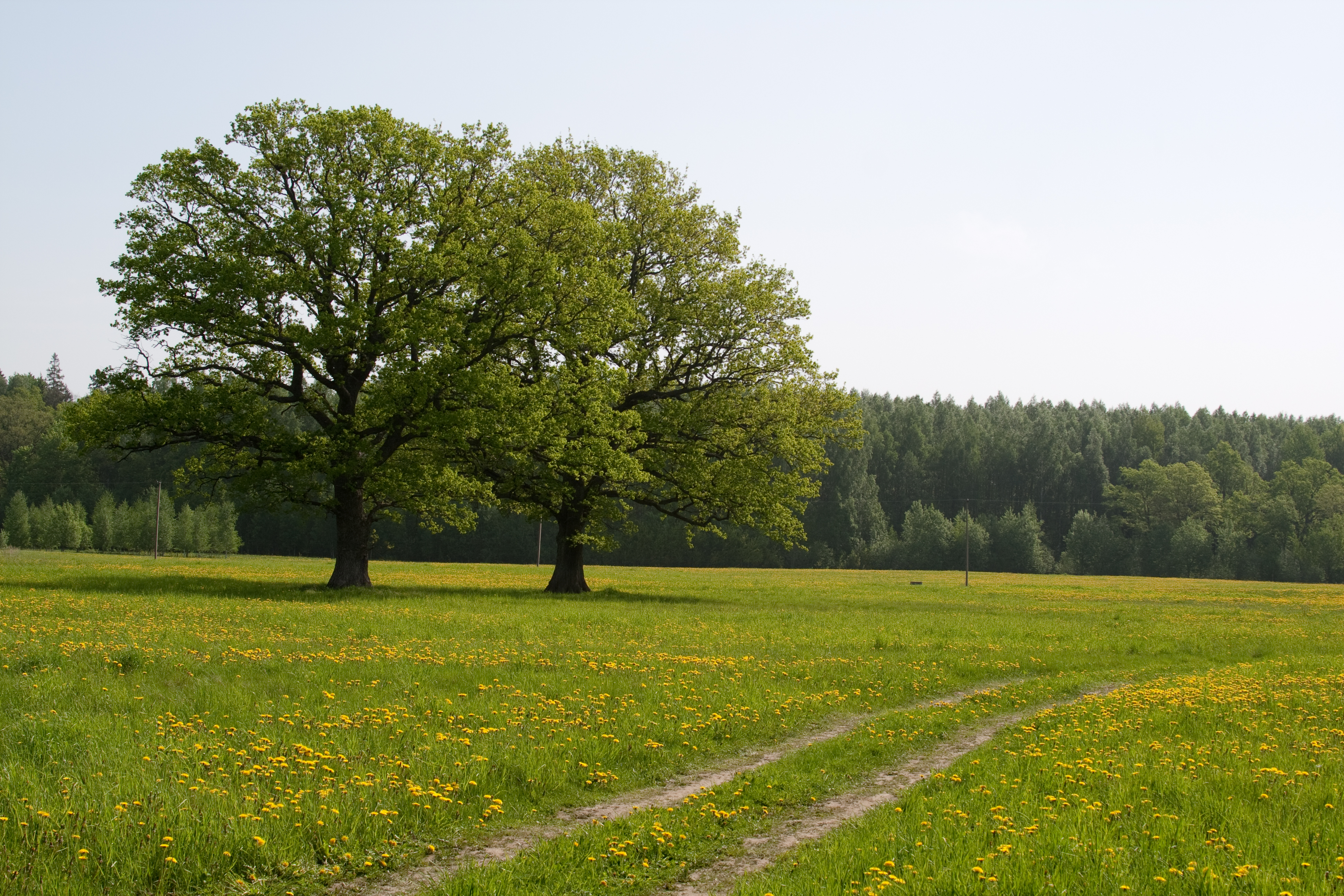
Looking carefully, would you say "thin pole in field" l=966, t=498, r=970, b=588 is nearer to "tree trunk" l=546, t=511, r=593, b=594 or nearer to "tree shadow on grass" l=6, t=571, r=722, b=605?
"tree shadow on grass" l=6, t=571, r=722, b=605

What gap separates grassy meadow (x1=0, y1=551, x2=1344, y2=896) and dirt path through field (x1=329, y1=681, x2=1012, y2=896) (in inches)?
7.9

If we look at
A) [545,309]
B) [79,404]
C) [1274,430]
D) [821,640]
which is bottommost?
[821,640]

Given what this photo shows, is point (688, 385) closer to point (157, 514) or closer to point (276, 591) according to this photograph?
point (276, 591)

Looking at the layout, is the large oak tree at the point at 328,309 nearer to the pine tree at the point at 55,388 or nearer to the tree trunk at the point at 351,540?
the tree trunk at the point at 351,540

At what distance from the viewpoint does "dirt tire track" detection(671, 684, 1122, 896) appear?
291 inches

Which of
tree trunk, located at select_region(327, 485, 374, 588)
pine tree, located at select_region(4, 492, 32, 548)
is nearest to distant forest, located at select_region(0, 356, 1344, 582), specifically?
pine tree, located at select_region(4, 492, 32, 548)

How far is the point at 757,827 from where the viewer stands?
8.84 m

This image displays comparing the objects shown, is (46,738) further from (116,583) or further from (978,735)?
(116,583)

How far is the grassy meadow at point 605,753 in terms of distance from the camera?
286 inches

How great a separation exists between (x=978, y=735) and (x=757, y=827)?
615 centimetres

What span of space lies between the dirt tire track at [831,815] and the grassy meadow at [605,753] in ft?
0.61

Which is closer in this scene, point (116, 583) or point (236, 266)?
point (236, 266)

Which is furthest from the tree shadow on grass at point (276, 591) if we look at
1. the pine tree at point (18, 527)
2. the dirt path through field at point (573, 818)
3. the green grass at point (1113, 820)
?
the pine tree at point (18, 527)

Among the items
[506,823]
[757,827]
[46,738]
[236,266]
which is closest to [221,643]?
[46,738]
